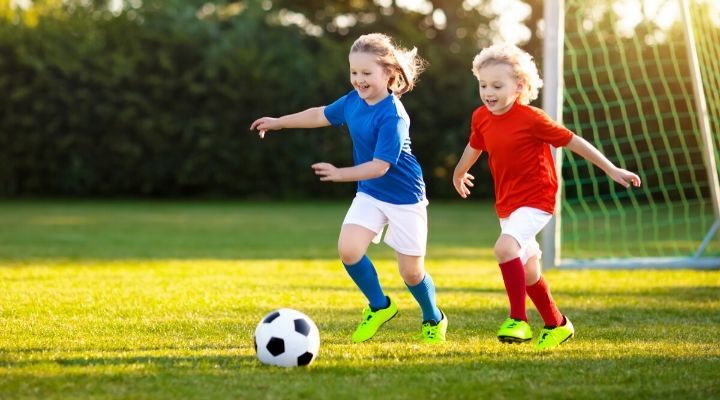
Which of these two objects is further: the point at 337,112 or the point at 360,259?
the point at 337,112

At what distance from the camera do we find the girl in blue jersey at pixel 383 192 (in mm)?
4945

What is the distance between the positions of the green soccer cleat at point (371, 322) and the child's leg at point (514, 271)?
2.16ft

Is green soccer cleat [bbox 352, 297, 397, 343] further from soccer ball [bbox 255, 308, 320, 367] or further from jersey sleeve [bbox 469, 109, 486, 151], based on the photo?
jersey sleeve [bbox 469, 109, 486, 151]

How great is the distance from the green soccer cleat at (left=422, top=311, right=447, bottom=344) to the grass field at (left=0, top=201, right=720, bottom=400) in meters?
0.08

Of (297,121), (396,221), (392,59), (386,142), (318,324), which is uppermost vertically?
(392,59)

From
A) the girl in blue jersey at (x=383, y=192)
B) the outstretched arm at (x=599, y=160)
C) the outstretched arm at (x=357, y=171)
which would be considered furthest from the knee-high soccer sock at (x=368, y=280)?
the outstretched arm at (x=599, y=160)

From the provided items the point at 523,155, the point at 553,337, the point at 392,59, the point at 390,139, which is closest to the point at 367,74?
the point at 392,59

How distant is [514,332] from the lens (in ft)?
15.7

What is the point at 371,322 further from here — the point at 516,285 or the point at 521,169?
the point at 521,169

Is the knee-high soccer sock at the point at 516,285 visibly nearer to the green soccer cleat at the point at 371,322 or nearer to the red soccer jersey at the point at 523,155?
the red soccer jersey at the point at 523,155

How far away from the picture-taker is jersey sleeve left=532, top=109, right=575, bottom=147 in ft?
15.9

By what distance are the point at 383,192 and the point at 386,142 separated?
310 mm

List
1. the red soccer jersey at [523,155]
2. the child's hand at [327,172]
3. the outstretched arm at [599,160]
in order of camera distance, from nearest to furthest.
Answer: the child's hand at [327,172]
the outstretched arm at [599,160]
the red soccer jersey at [523,155]

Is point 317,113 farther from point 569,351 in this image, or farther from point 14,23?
point 14,23
